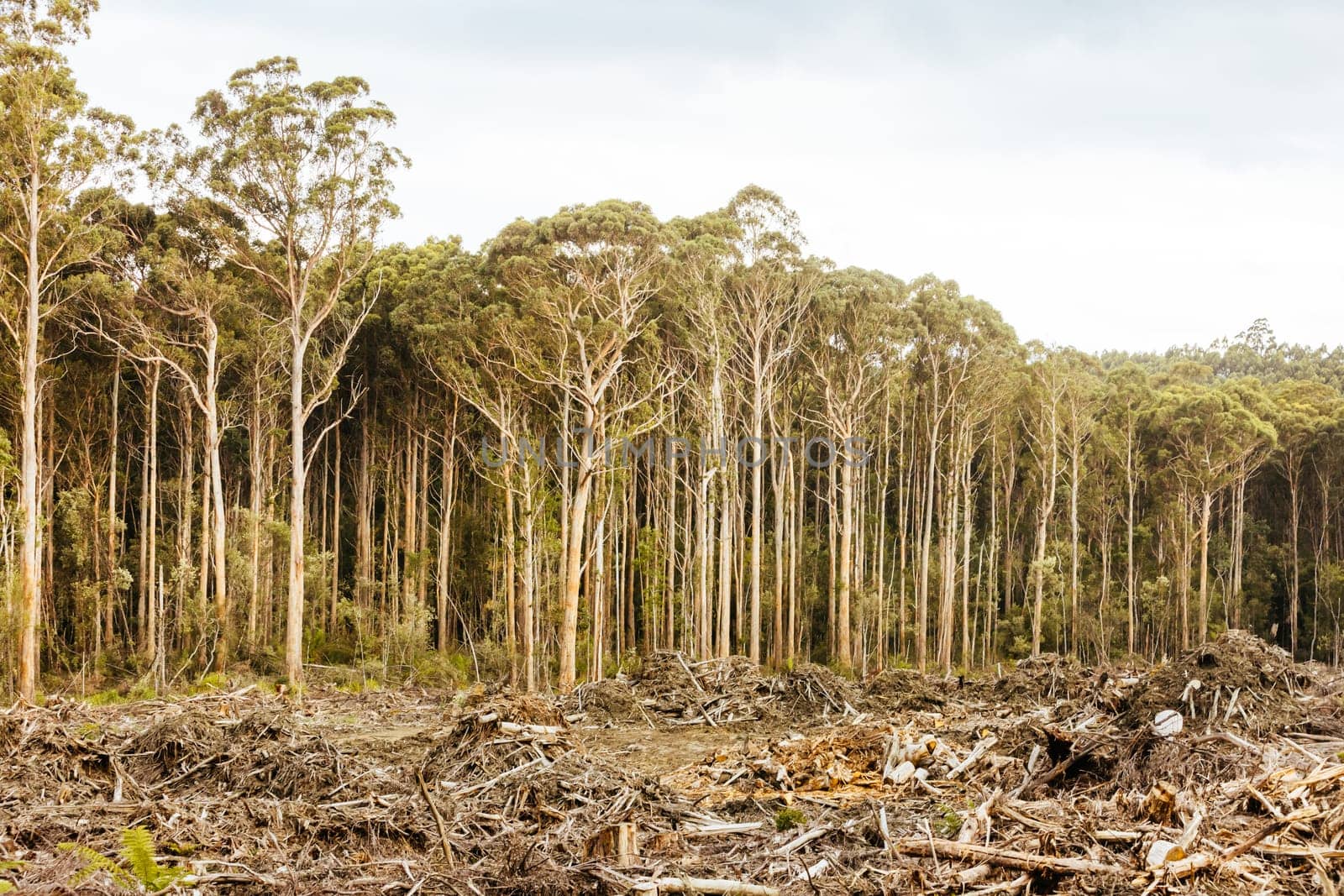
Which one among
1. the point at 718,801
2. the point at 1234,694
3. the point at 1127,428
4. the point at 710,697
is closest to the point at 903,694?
the point at 710,697

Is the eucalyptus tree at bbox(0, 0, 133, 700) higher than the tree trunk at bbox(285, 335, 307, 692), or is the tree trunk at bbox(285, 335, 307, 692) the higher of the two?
the eucalyptus tree at bbox(0, 0, 133, 700)

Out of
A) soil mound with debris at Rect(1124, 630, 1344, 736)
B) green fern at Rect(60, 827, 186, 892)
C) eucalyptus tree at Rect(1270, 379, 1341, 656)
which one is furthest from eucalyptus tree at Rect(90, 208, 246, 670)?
eucalyptus tree at Rect(1270, 379, 1341, 656)

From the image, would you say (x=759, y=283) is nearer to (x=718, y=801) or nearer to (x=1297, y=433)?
(x=718, y=801)

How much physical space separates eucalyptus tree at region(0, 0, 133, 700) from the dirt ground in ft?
19.2

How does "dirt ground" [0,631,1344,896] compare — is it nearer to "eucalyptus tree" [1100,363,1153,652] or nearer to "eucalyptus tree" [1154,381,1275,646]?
"eucalyptus tree" [1154,381,1275,646]

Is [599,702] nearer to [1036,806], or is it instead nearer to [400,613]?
[1036,806]

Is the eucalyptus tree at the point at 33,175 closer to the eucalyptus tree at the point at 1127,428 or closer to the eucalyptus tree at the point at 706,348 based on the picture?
the eucalyptus tree at the point at 706,348

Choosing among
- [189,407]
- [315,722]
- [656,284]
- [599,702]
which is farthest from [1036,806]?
[189,407]

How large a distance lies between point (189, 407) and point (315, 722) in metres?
14.7

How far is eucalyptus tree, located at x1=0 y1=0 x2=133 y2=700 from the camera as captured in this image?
684 inches

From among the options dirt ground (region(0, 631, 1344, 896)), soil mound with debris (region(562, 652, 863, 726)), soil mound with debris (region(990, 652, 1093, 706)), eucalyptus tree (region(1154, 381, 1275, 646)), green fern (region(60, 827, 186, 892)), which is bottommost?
soil mound with debris (region(562, 652, 863, 726))

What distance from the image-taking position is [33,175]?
58.1ft

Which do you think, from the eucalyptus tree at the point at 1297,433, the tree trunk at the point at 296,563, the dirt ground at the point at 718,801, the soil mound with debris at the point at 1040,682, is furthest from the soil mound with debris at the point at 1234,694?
the eucalyptus tree at the point at 1297,433

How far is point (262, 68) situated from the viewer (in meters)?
19.6
